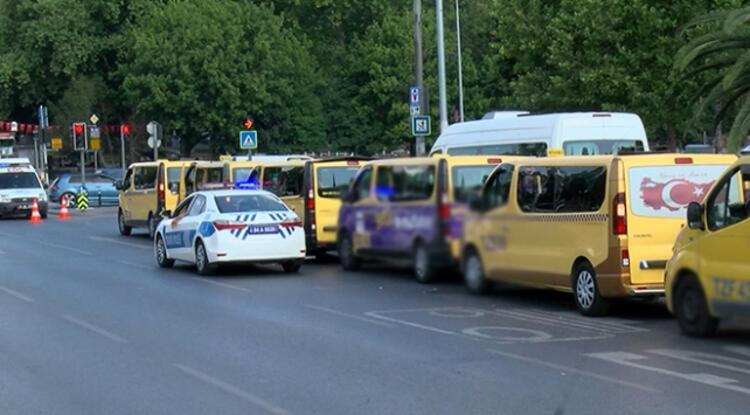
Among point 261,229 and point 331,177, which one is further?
point 261,229

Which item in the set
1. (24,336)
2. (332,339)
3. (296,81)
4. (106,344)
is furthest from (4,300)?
(296,81)

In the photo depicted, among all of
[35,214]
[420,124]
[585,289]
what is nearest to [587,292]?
[585,289]

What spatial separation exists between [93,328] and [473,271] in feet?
41.9

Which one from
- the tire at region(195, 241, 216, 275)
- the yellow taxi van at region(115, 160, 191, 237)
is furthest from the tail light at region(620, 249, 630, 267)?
the yellow taxi van at region(115, 160, 191, 237)

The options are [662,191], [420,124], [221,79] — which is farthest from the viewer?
[221,79]

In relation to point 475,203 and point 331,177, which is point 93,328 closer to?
point 331,177

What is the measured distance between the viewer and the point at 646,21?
29.6 m

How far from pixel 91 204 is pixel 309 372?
150ft

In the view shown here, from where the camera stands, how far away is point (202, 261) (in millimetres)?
21250

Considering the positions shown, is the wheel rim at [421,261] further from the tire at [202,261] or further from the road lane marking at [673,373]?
the tire at [202,261]

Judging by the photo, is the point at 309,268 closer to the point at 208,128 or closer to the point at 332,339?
the point at 332,339

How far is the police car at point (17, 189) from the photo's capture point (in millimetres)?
43188

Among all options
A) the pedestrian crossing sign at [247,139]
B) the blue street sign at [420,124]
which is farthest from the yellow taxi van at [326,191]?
the pedestrian crossing sign at [247,139]

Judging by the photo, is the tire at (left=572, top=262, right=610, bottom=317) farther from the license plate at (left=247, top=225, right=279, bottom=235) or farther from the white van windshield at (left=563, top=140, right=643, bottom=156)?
the license plate at (left=247, top=225, right=279, bottom=235)
